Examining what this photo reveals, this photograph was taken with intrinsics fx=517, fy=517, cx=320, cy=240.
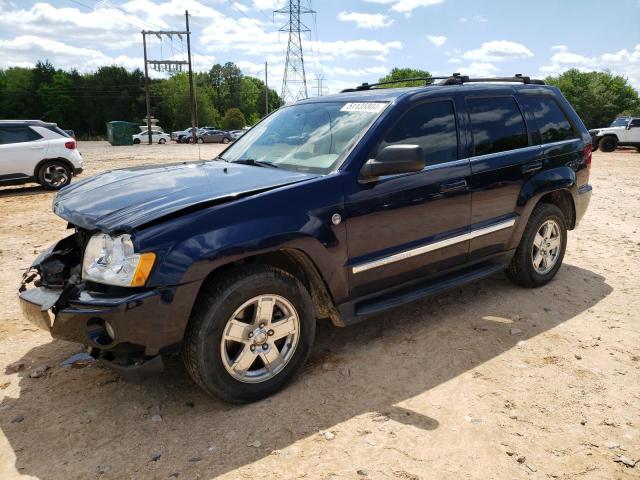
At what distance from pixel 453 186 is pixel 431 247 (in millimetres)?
489

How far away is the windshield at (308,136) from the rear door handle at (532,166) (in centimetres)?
157

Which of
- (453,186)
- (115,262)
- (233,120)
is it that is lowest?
(115,262)

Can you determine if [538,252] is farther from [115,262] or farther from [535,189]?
[115,262]

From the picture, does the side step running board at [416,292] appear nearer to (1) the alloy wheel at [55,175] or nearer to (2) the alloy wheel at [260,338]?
(2) the alloy wheel at [260,338]

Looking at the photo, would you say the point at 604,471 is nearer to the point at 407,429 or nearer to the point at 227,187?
the point at 407,429

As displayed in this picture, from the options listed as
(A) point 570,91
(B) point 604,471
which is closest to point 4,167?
(B) point 604,471

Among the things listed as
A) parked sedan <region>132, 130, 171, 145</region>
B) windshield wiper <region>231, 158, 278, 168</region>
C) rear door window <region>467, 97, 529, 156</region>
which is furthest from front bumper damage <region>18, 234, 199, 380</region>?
parked sedan <region>132, 130, 171, 145</region>

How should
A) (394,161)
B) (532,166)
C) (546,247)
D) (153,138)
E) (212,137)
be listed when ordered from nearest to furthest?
(394,161) → (532,166) → (546,247) → (212,137) → (153,138)

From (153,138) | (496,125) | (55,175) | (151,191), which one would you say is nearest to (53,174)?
(55,175)

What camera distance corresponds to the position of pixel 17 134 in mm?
11281

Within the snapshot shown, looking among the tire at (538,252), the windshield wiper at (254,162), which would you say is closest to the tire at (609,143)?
the tire at (538,252)

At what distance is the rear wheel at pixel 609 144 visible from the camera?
24312 millimetres

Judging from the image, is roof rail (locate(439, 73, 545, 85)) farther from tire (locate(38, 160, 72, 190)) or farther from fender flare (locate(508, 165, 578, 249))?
tire (locate(38, 160, 72, 190))

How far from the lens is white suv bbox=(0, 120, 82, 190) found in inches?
439
